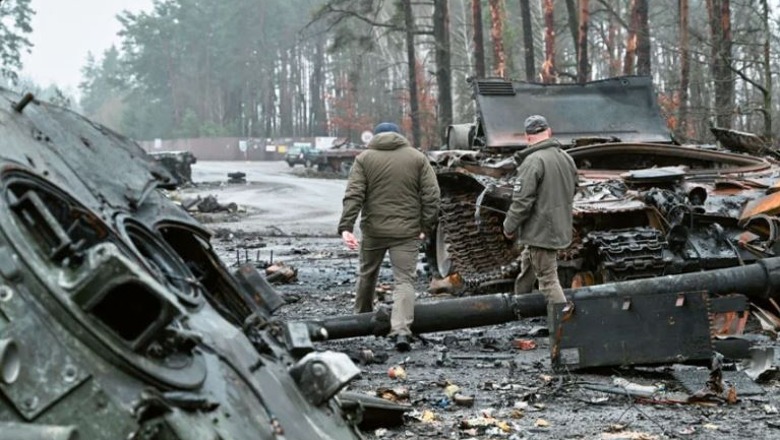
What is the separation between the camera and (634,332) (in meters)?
7.10

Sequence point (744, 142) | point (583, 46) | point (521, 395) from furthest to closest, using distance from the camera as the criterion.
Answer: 1. point (583, 46)
2. point (744, 142)
3. point (521, 395)

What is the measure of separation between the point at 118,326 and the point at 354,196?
16.9ft

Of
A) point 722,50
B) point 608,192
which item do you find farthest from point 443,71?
point 608,192

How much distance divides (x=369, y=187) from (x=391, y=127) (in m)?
0.56

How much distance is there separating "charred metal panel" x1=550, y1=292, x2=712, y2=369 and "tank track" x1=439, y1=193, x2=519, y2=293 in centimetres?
387

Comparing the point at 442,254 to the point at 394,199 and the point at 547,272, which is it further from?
the point at 547,272

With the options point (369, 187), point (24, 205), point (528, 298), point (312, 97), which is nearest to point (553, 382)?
point (528, 298)

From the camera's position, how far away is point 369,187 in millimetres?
8484

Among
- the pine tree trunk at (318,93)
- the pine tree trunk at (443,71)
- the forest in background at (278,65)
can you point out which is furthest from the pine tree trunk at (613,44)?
the pine tree trunk at (318,93)

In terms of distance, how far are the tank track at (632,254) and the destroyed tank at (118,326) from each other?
14.7ft

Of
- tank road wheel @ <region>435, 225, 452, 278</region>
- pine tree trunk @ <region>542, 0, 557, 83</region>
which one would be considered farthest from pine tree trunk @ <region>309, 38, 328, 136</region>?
tank road wheel @ <region>435, 225, 452, 278</region>

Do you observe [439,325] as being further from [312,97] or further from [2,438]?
[312,97]

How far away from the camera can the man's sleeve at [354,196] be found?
27.4 ft

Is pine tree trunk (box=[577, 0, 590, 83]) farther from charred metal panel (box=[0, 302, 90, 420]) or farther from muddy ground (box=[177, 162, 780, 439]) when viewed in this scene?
charred metal panel (box=[0, 302, 90, 420])
